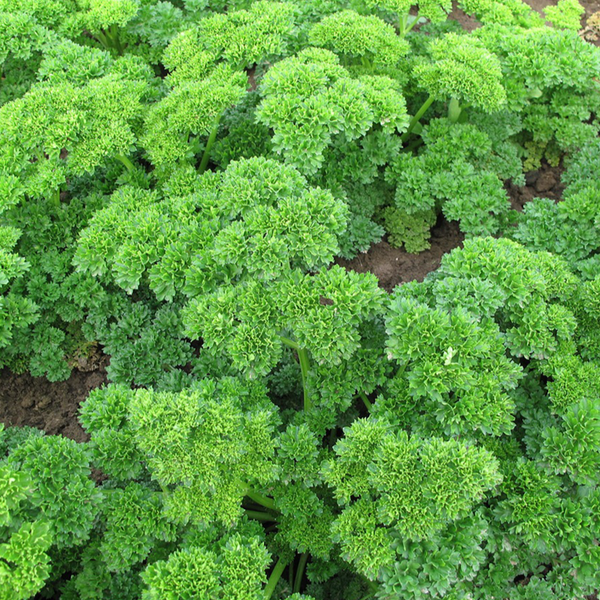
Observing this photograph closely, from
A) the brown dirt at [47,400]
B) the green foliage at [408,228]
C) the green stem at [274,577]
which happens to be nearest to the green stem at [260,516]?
the green stem at [274,577]

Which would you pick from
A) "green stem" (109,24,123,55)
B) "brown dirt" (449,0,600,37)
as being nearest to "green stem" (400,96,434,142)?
"brown dirt" (449,0,600,37)

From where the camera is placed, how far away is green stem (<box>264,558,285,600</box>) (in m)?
3.15

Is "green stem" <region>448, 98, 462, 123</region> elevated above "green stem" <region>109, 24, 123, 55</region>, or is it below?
below

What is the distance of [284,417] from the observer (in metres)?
3.76

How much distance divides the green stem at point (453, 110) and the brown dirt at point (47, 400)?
3.58 metres

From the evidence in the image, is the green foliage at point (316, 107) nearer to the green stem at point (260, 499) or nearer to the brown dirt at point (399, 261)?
the brown dirt at point (399, 261)

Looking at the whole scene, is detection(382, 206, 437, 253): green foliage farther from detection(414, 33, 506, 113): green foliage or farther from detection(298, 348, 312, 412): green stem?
detection(298, 348, 312, 412): green stem

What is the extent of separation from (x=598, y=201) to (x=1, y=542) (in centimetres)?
446

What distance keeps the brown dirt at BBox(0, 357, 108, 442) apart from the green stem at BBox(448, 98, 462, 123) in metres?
3.58

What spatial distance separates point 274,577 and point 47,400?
217cm

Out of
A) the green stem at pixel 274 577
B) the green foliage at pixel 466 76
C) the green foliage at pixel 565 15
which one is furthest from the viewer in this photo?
the green foliage at pixel 565 15

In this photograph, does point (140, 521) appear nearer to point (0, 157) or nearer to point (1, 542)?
point (1, 542)

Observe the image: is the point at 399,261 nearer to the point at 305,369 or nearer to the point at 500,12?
the point at 305,369

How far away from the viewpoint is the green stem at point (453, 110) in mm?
5000
